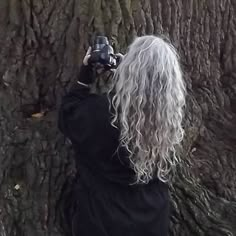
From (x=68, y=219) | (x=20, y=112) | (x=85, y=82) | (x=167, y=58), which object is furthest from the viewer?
(x=20, y=112)

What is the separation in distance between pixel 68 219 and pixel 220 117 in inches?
67.6

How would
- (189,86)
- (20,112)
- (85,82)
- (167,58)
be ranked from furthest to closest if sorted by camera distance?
1. (189,86)
2. (20,112)
3. (85,82)
4. (167,58)

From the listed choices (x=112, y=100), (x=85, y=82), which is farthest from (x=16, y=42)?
(x=112, y=100)

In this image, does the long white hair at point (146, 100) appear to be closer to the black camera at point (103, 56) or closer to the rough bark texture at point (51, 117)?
the black camera at point (103, 56)

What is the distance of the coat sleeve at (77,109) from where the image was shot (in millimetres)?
3527

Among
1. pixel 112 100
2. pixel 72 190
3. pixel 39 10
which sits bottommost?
pixel 72 190

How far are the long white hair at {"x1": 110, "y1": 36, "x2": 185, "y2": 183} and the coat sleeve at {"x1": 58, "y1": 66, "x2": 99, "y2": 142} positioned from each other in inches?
5.9

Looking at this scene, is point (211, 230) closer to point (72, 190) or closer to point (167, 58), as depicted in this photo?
point (72, 190)

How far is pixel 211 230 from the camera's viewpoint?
14.5ft

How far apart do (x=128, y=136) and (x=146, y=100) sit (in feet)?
0.66

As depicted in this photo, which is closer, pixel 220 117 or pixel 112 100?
pixel 112 100

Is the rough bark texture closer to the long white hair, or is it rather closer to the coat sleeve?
the coat sleeve

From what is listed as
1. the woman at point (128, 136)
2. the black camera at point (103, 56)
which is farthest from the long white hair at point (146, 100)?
the black camera at point (103, 56)

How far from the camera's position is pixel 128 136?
3.46 meters
